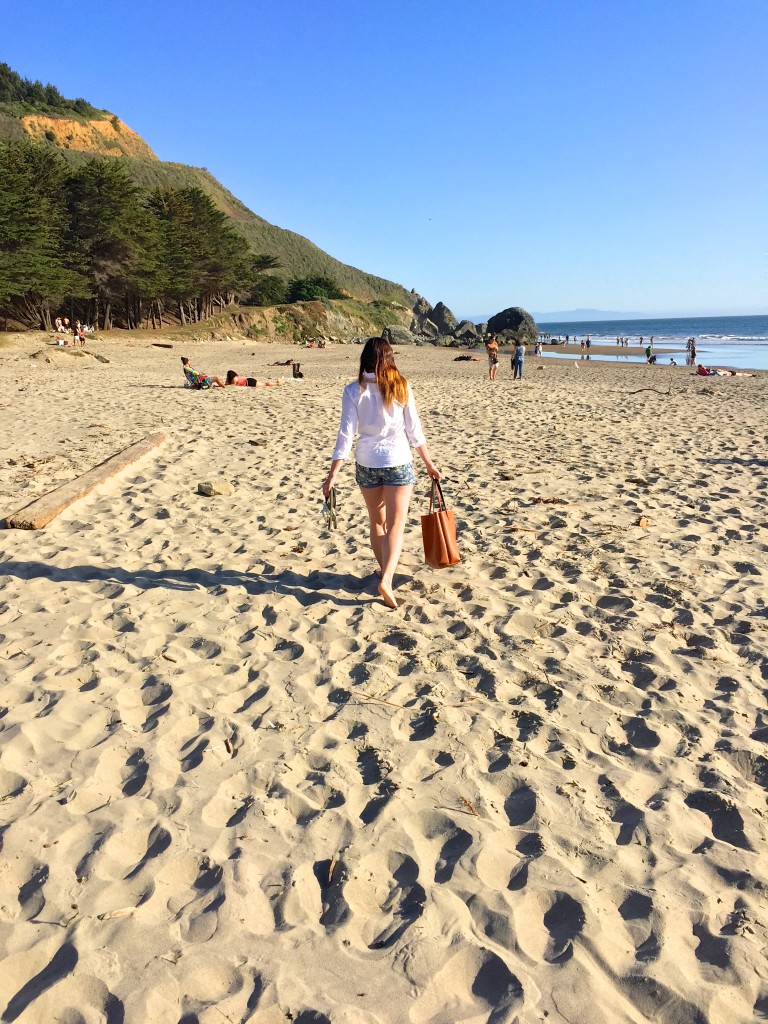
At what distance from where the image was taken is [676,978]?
6.76 feet

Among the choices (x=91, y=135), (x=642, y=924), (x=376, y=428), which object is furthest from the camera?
(x=91, y=135)

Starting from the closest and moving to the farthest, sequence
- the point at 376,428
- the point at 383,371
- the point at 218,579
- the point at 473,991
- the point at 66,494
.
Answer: the point at 473,991
the point at 383,371
the point at 376,428
the point at 218,579
the point at 66,494

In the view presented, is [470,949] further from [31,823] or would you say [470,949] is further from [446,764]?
[31,823]

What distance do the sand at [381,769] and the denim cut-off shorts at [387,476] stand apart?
89 centimetres

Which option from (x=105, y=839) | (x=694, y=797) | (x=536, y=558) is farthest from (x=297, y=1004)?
(x=536, y=558)

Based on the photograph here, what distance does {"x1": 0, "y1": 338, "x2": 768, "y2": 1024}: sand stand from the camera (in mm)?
2086

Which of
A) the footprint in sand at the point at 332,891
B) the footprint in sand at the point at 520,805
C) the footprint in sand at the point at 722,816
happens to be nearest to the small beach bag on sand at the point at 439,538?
the footprint in sand at the point at 520,805

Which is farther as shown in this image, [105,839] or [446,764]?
[446,764]

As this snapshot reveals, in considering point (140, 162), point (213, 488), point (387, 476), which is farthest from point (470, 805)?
point (140, 162)

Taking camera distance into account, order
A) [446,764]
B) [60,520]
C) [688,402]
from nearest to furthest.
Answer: [446,764] < [60,520] < [688,402]

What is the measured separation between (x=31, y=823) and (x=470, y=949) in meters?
1.77

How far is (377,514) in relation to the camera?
191 inches

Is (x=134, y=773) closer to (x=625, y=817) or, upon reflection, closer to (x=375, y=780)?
(x=375, y=780)

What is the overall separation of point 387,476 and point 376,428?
34 cm
